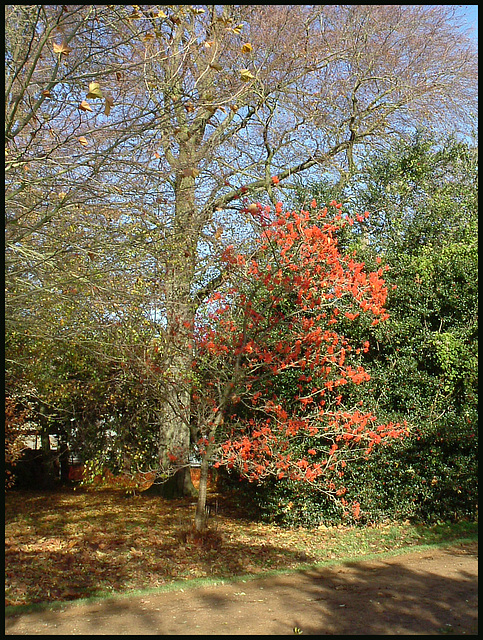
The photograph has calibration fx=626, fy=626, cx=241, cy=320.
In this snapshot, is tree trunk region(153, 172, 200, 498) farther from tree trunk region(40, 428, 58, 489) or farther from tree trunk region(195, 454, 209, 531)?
tree trunk region(40, 428, 58, 489)

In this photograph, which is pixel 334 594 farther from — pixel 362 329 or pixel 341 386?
pixel 362 329

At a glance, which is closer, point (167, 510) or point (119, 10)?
point (119, 10)

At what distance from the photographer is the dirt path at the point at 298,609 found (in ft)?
14.5

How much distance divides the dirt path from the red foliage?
1759 mm

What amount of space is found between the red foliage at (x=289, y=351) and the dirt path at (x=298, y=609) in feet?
5.77

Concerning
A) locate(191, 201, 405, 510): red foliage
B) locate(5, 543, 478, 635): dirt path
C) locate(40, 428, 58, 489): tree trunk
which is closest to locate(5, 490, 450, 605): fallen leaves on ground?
locate(5, 543, 478, 635): dirt path

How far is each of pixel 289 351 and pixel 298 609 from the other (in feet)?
10.1

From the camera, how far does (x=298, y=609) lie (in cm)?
491

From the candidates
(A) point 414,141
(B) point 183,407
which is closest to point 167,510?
(B) point 183,407

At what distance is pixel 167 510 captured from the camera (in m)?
10.2

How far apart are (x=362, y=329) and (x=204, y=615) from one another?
4.99 meters

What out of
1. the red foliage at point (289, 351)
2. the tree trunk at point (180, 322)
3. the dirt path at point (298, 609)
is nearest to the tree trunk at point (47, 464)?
the tree trunk at point (180, 322)

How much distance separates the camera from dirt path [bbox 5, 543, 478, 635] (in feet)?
14.5

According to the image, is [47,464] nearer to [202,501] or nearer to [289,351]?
[202,501]
